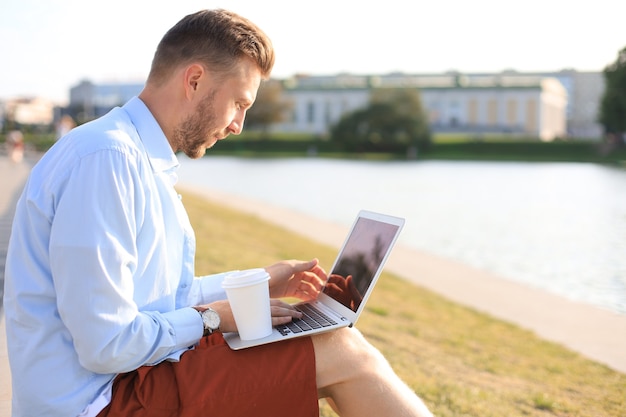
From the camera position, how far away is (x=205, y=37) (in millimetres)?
1587

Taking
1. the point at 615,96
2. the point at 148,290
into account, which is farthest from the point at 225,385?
the point at 615,96

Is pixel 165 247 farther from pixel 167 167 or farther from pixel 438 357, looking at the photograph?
pixel 438 357

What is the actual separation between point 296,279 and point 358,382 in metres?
0.53

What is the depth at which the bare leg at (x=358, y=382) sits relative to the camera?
1.53 meters

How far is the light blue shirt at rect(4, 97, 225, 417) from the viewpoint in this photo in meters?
1.36

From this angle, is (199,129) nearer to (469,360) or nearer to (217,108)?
(217,108)

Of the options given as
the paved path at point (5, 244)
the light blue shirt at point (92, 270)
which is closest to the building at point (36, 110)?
the paved path at point (5, 244)

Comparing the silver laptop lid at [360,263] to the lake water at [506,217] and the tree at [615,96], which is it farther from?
the tree at [615,96]

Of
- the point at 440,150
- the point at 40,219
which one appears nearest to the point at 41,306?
the point at 40,219

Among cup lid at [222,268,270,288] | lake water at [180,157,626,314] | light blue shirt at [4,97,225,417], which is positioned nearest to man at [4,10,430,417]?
light blue shirt at [4,97,225,417]

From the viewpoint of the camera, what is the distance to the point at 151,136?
161 cm

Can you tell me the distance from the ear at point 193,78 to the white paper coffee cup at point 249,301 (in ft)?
1.40

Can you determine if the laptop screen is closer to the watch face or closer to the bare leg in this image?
the bare leg

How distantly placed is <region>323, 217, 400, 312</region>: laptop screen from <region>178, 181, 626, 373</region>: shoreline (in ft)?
9.80
